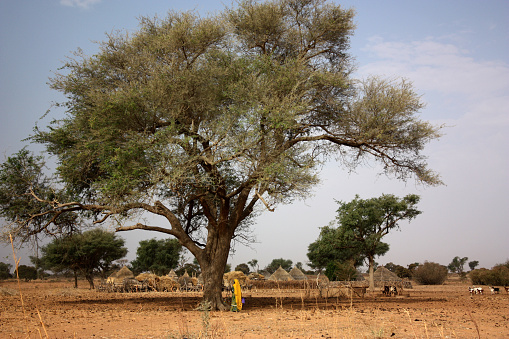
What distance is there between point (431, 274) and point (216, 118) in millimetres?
39472

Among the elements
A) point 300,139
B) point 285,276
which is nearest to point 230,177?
point 300,139

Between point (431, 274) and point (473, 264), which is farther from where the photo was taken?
point (473, 264)

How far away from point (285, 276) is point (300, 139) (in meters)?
Result: 30.4

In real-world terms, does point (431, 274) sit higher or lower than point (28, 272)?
lower

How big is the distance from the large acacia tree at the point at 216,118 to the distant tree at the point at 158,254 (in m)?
47.8

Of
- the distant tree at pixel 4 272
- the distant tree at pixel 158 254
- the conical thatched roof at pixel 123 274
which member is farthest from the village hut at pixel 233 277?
the distant tree at pixel 4 272

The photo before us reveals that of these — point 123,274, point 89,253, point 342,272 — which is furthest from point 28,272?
point 342,272

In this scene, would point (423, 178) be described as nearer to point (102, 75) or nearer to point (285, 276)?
point (102, 75)

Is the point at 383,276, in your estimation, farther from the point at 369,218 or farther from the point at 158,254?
the point at 158,254

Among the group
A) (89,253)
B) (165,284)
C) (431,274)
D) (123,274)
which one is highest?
(89,253)

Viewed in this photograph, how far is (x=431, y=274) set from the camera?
46.1 meters

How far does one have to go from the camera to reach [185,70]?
14344 mm

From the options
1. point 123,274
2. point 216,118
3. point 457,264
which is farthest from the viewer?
point 457,264

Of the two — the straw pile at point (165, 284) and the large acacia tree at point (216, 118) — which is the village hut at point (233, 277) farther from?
the large acacia tree at point (216, 118)
